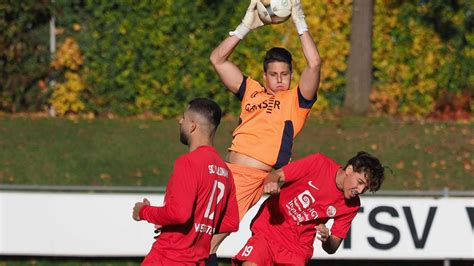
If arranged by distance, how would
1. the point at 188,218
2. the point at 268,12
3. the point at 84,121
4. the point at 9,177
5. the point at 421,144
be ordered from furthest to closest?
the point at 84,121
the point at 421,144
the point at 9,177
the point at 268,12
the point at 188,218

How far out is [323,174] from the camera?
7.76 metres

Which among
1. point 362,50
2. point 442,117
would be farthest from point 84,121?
point 442,117

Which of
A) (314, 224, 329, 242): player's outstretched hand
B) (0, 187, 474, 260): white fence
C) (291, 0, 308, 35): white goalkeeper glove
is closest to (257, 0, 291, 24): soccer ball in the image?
(291, 0, 308, 35): white goalkeeper glove

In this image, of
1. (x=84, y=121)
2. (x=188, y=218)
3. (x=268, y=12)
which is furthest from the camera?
(x=84, y=121)

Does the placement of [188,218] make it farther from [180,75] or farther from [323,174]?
[180,75]

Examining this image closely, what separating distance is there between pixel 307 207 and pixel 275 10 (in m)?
1.45

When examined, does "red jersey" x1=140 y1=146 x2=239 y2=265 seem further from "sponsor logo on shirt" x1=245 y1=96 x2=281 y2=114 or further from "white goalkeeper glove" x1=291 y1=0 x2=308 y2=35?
"white goalkeeper glove" x1=291 y1=0 x2=308 y2=35

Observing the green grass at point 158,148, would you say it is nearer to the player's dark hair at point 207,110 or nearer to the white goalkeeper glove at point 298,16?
the white goalkeeper glove at point 298,16

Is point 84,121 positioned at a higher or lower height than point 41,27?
lower

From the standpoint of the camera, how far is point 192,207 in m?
6.28

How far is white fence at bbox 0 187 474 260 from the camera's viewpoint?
10.8m

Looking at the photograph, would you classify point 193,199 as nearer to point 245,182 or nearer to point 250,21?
point 245,182

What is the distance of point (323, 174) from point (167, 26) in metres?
10.1

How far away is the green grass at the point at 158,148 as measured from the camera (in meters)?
14.3
